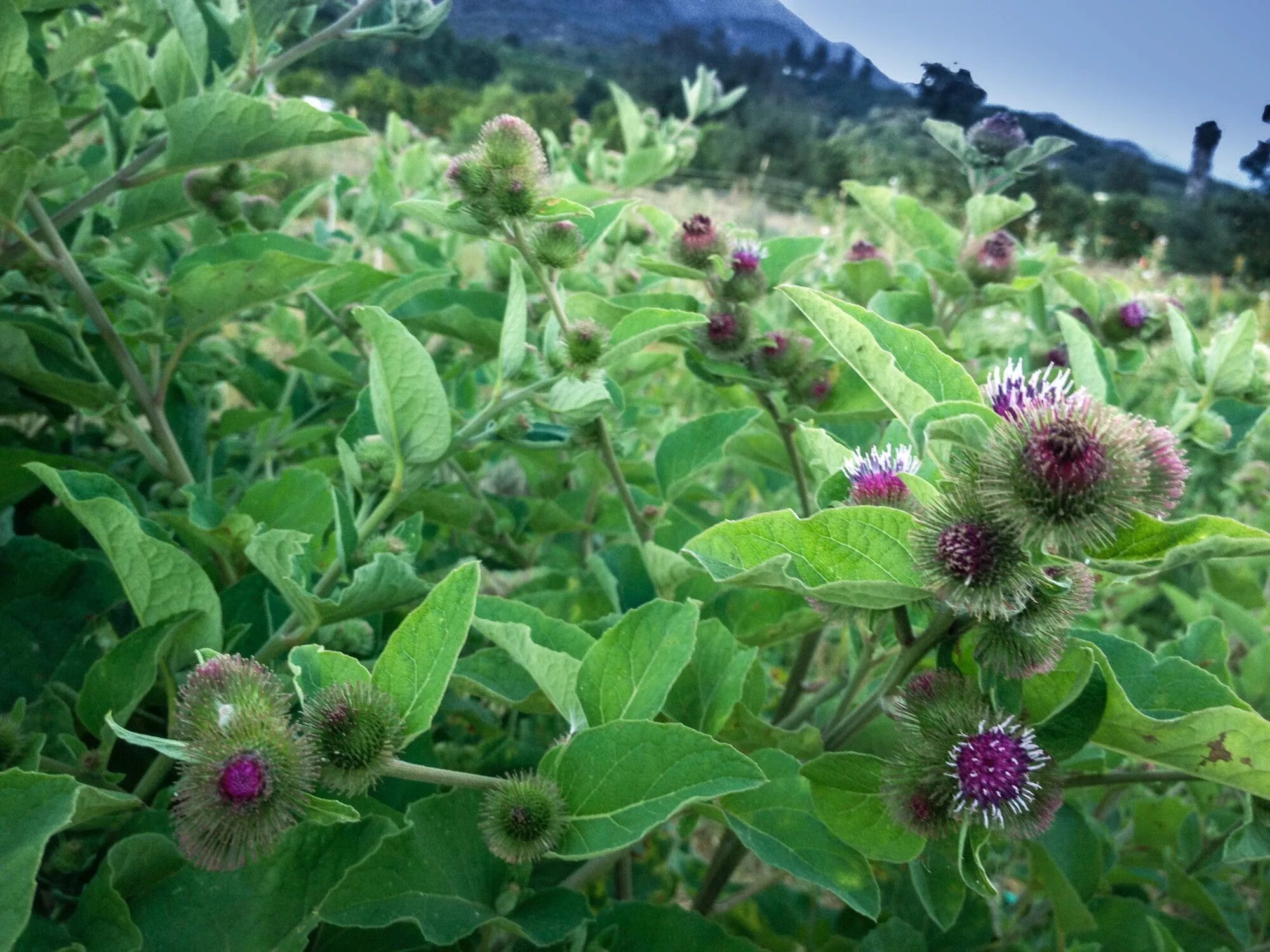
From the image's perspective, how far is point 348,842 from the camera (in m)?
0.97

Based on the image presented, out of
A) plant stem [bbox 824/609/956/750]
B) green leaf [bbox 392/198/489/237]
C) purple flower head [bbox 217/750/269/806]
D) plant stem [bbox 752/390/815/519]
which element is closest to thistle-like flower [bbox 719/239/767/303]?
plant stem [bbox 752/390/815/519]

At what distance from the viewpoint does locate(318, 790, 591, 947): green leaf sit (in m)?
0.87

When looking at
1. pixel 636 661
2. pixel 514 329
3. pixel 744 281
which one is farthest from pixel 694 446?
pixel 636 661

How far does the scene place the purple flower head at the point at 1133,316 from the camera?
5.75ft

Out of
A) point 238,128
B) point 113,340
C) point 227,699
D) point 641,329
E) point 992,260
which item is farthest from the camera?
point 992,260

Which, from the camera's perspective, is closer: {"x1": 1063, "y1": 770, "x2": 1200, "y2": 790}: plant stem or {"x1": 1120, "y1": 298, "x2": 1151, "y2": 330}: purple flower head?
{"x1": 1063, "y1": 770, "x2": 1200, "y2": 790}: plant stem

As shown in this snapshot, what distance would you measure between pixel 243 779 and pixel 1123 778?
0.92 m

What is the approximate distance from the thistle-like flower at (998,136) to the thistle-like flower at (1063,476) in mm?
1137

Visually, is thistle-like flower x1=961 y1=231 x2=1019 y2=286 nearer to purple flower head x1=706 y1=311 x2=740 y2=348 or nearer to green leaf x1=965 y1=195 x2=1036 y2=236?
green leaf x1=965 y1=195 x2=1036 y2=236

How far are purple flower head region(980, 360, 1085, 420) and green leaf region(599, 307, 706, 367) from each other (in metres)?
0.31

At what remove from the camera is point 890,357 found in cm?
76

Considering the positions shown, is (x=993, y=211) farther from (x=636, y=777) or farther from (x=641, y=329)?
(x=636, y=777)

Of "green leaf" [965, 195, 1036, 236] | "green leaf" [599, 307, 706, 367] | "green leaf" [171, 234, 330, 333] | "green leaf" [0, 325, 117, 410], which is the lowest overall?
"green leaf" [0, 325, 117, 410]

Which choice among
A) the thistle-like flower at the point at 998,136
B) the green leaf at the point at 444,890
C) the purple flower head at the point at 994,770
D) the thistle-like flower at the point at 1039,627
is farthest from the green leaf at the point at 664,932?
the thistle-like flower at the point at 998,136
